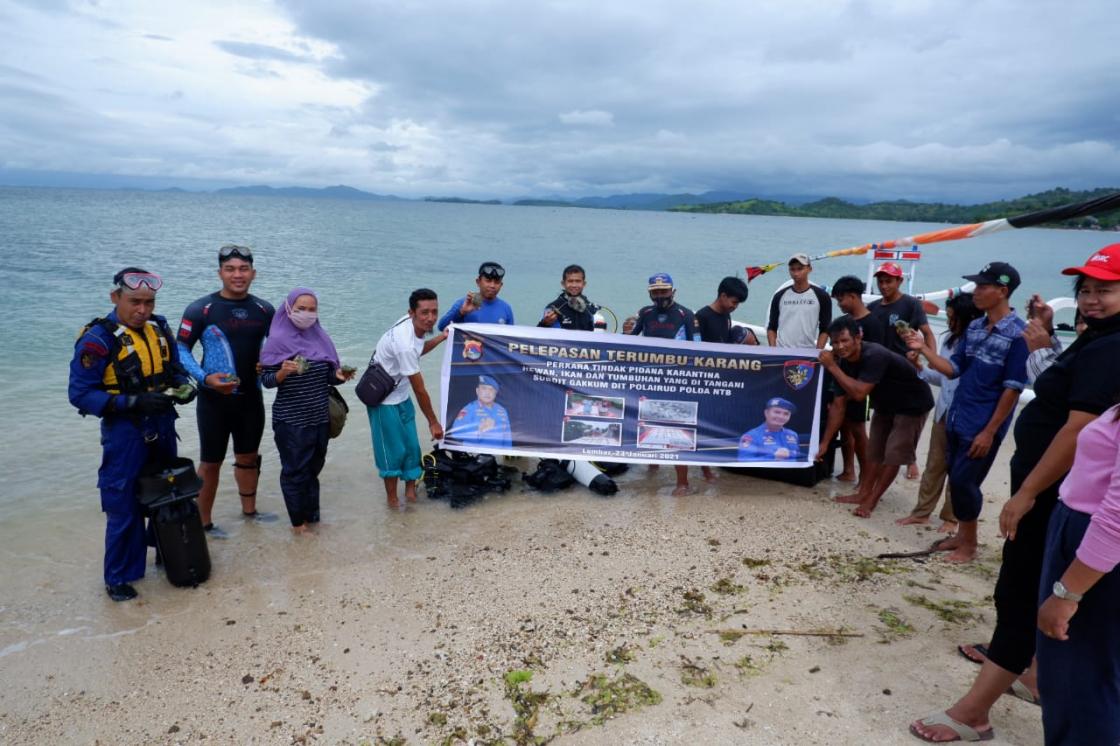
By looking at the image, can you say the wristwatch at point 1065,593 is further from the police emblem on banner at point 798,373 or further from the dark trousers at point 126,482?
the dark trousers at point 126,482

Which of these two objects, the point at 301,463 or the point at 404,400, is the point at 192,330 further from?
the point at 404,400

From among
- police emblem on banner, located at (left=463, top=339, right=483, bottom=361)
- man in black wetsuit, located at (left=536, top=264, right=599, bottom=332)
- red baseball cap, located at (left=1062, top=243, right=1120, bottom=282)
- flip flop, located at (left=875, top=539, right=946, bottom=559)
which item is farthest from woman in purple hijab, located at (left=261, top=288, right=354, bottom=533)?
red baseball cap, located at (left=1062, top=243, right=1120, bottom=282)

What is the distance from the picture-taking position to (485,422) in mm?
5809

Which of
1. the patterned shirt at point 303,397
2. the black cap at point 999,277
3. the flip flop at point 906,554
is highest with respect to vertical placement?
the black cap at point 999,277

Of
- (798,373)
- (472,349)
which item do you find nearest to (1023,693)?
(798,373)

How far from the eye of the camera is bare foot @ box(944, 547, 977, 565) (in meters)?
4.54

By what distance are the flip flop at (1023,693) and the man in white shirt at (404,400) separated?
4151 millimetres

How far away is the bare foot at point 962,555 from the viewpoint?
14.9 ft

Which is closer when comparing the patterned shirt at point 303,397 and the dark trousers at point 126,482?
the dark trousers at point 126,482

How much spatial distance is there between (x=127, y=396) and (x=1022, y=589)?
16.1 ft

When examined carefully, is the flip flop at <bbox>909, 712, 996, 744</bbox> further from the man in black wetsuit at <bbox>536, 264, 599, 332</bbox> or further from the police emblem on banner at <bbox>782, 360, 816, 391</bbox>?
the man in black wetsuit at <bbox>536, 264, 599, 332</bbox>

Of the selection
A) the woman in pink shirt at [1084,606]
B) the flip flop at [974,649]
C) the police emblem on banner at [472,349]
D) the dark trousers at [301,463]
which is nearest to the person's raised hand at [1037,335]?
the woman in pink shirt at [1084,606]

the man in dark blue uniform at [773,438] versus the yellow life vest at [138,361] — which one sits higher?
the yellow life vest at [138,361]

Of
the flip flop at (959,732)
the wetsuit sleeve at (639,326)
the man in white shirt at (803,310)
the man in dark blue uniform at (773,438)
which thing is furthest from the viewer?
the man in white shirt at (803,310)
